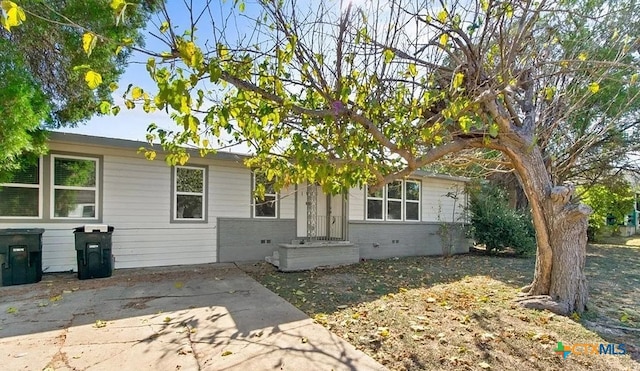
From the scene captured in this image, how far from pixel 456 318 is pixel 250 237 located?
6240 millimetres

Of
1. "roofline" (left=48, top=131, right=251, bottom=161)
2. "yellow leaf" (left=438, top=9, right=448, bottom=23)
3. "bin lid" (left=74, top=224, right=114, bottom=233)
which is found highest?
"yellow leaf" (left=438, top=9, right=448, bottom=23)

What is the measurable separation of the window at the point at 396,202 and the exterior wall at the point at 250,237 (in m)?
3.00

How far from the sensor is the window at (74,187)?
7316 millimetres

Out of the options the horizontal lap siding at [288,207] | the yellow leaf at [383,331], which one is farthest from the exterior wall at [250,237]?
the yellow leaf at [383,331]

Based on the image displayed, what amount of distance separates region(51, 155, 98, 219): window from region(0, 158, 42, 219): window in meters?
0.25

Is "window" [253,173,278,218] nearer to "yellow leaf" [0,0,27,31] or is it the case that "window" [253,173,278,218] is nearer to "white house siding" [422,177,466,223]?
"white house siding" [422,177,466,223]

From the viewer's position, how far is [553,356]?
3428 mm

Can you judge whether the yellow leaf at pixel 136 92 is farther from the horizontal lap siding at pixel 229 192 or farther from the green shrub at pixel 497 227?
the green shrub at pixel 497 227

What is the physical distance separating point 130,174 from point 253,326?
18.5 ft

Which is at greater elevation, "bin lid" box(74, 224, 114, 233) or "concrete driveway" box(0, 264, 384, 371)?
"bin lid" box(74, 224, 114, 233)

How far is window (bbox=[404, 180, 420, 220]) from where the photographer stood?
12180mm

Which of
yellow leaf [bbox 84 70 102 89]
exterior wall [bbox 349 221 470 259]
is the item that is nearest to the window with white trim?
exterior wall [bbox 349 221 470 259]

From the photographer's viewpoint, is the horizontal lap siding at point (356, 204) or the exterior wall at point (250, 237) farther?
the horizontal lap siding at point (356, 204)

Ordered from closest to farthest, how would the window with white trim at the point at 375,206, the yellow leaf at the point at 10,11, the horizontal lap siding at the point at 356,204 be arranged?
1. the yellow leaf at the point at 10,11
2. the horizontal lap siding at the point at 356,204
3. the window with white trim at the point at 375,206
